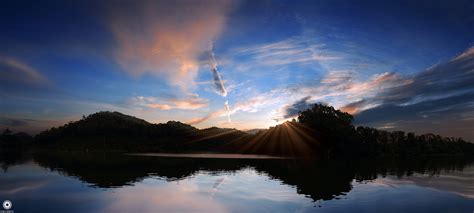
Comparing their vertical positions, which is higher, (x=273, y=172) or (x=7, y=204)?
(x=273, y=172)

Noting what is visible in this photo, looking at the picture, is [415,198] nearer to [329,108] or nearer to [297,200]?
[297,200]

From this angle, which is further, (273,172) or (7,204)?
(273,172)

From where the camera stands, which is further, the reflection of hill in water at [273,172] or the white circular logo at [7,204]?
the reflection of hill in water at [273,172]

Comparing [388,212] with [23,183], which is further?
[23,183]

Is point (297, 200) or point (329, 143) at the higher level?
point (329, 143)

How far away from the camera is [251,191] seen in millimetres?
51562

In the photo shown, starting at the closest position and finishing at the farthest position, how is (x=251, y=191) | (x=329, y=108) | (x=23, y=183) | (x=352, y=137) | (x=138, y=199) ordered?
(x=138, y=199), (x=251, y=191), (x=23, y=183), (x=352, y=137), (x=329, y=108)

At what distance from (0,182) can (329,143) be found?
502 feet

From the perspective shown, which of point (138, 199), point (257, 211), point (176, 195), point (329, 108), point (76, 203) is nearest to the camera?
point (257, 211)

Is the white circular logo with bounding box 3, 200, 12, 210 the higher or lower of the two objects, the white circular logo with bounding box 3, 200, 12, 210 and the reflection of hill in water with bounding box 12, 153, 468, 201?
the lower

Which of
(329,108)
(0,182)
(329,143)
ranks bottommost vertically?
(0,182)

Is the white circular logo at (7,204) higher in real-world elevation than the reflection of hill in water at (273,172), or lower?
lower

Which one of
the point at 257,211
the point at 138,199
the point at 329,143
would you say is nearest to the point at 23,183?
the point at 138,199

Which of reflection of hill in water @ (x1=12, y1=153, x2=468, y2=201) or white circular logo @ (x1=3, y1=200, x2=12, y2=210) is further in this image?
reflection of hill in water @ (x1=12, y1=153, x2=468, y2=201)
